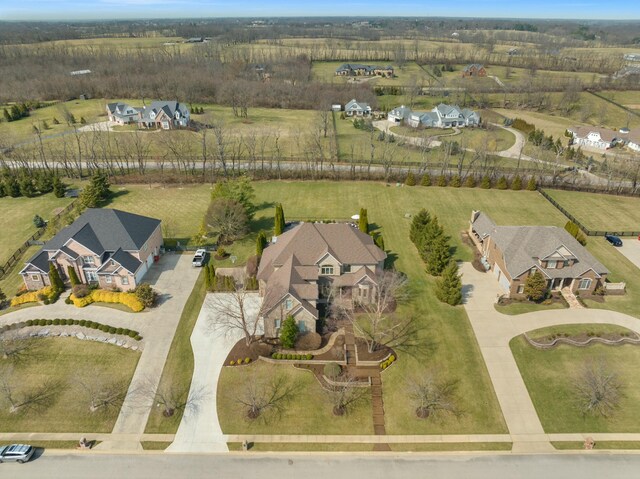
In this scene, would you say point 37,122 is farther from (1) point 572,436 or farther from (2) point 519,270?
(1) point 572,436

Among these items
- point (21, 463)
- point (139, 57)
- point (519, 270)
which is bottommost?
point (21, 463)

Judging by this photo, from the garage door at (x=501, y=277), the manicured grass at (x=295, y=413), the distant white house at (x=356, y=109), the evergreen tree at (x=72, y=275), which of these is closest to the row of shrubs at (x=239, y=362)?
the manicured grass at (x=295, y=413)

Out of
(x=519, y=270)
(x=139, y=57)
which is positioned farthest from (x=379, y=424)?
(x=139, y=57)

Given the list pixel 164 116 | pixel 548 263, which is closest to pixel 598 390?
pixel 548 263

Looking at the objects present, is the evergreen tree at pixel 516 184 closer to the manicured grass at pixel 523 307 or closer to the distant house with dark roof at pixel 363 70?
the manicured grass at pixel 523 307

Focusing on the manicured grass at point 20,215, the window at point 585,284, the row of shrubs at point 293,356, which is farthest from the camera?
the manicured grass at point 20,215

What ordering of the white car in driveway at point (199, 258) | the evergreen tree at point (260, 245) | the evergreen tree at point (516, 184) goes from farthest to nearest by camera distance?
the evergreen tree at point (516, 184)
the white car in driveway at point (199, 258)
the evergreen tree at point (260, 245)
